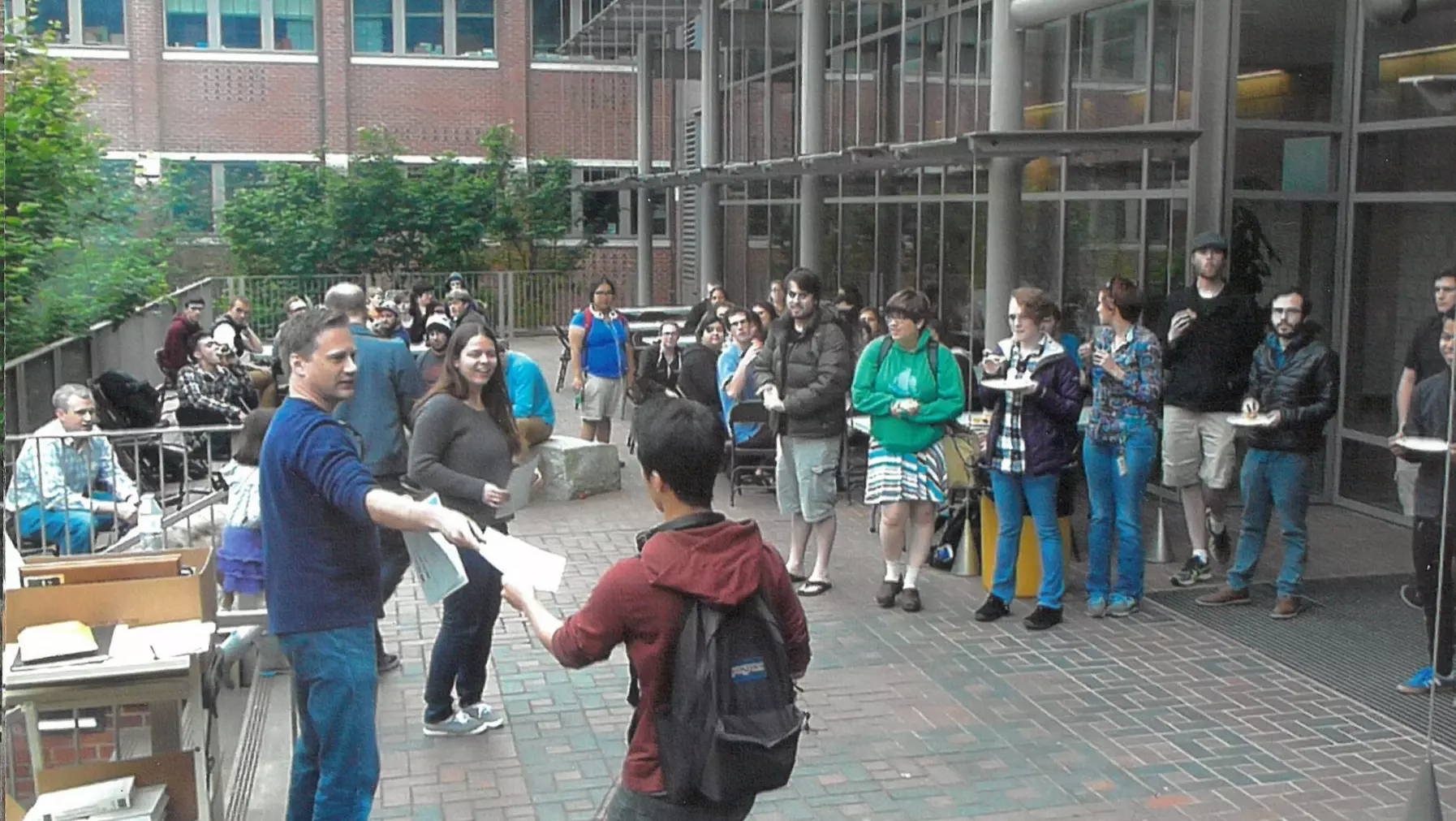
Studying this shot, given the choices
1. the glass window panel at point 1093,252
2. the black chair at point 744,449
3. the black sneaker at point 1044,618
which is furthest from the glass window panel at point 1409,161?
the black chair at point 744,449

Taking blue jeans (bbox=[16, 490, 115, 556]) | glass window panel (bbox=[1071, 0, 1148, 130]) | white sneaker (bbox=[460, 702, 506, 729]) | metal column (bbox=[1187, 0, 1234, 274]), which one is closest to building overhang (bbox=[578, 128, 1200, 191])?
metal column (bbox=[1187, 0, 1234, 274])

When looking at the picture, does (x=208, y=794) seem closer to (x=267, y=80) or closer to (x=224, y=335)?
(x=224, y=335)

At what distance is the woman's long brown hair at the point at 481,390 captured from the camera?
641 centimetres

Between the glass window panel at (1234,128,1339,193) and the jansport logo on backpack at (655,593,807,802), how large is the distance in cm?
893

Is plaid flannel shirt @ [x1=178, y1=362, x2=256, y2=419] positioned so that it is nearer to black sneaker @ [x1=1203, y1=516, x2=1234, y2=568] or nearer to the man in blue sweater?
black sneaker @ [x1=1203, y1=516, x2=1234, y2=568]

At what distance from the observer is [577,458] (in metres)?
12.9

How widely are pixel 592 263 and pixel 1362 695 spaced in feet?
90.9

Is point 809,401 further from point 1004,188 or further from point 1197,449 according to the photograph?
point 1004,188

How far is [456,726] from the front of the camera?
6723mm

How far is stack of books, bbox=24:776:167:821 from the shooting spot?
4.65m

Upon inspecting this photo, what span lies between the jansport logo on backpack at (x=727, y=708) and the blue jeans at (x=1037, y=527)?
5.05 meters

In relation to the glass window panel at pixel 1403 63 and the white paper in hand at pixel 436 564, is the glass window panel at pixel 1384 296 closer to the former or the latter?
the glass window panel at pixel 1403 63

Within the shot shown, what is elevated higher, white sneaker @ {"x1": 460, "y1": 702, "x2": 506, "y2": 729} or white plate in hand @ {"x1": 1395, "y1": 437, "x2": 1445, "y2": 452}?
white plate in hand @ {"x1": 1395, "y1": 437, "x2": 1445, "y2": 452}

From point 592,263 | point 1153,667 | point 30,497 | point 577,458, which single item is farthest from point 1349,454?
point 592,263
